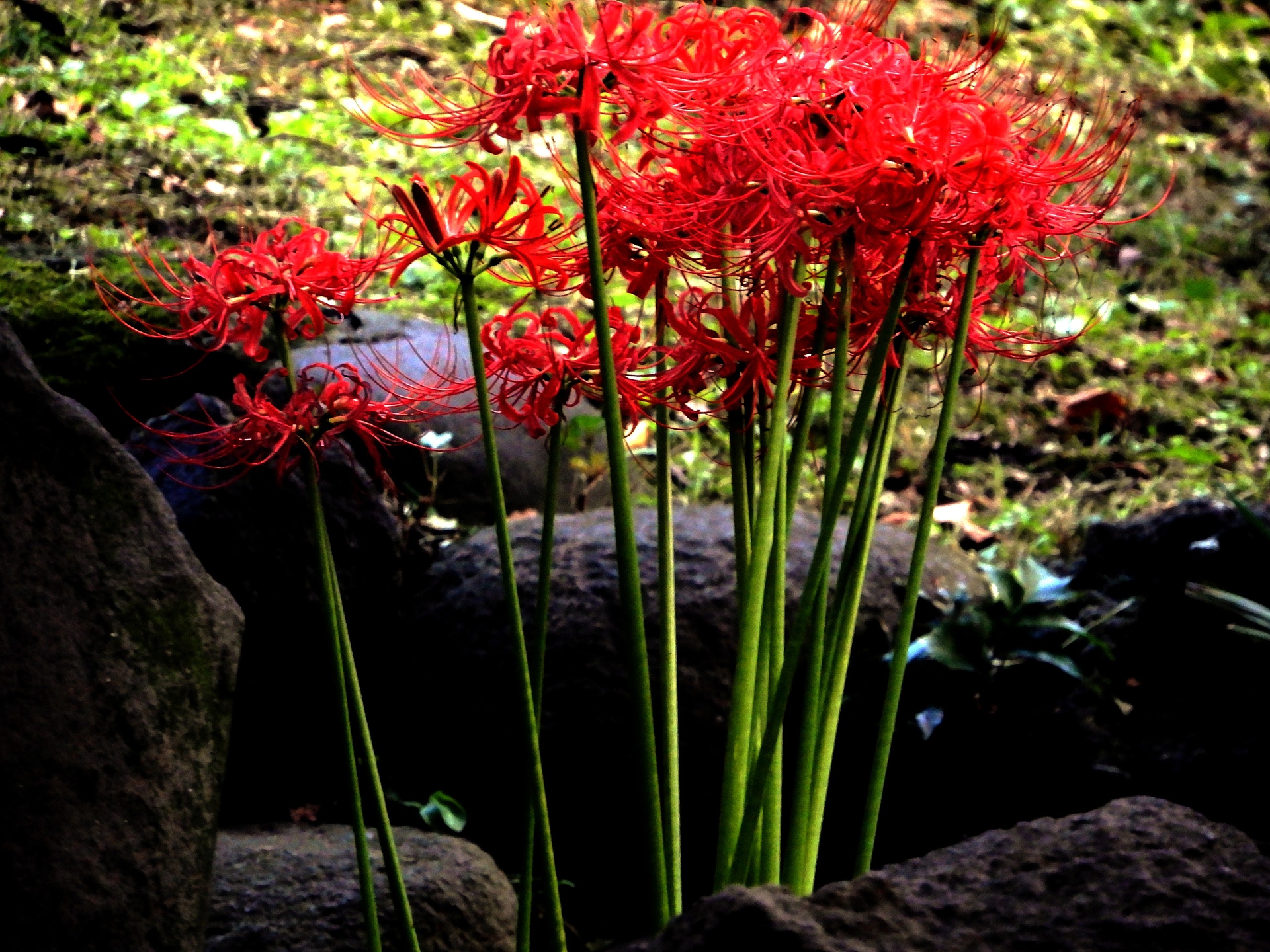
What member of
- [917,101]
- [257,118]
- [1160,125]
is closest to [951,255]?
[917,101]

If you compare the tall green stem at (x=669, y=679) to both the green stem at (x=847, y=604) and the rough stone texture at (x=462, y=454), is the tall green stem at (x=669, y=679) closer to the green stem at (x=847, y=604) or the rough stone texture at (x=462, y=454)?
the green stem at (x=847, y=604)

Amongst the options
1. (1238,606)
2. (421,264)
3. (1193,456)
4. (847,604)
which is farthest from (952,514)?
(847,604)

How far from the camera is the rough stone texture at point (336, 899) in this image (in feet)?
5.46

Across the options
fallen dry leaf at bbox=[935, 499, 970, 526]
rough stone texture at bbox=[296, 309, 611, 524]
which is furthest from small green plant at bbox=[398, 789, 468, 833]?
fallen dry leaf at bbox=[935, 499, 970, 526]

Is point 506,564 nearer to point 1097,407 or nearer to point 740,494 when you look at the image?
point 740,494

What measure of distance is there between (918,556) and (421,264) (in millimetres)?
2793

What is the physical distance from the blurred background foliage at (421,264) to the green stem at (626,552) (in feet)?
4.25

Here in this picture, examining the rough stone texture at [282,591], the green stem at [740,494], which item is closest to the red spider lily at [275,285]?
the green stem at [740,494]

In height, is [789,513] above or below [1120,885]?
above

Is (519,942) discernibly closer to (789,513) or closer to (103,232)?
(789,513)

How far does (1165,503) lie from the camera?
322cm

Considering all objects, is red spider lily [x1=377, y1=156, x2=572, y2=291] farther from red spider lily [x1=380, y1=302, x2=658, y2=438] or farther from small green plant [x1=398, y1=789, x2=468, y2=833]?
small green plant [x1=398, y1=789, x2=468, y2=833]

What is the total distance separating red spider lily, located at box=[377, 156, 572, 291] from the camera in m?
1.14

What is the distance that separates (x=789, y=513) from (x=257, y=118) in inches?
136
